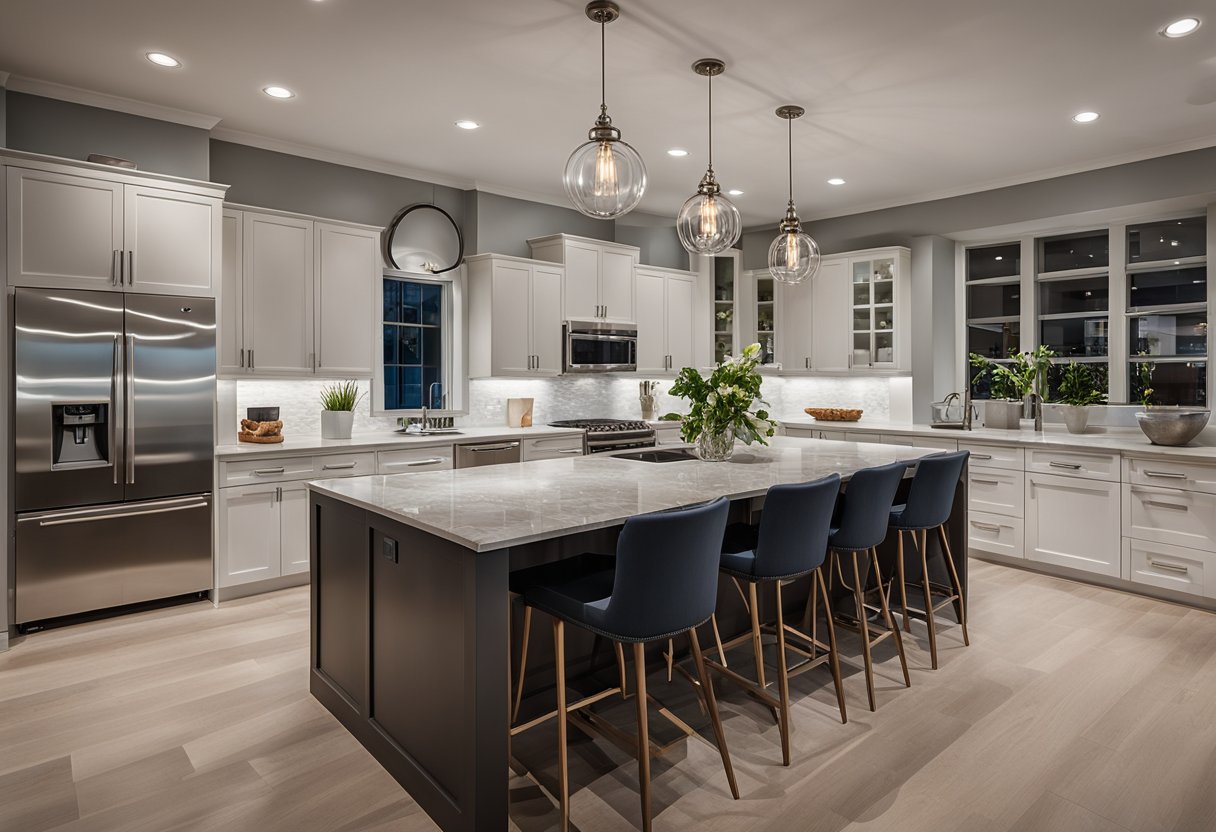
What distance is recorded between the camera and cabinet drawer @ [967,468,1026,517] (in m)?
4.98

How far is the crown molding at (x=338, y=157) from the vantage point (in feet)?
15.0

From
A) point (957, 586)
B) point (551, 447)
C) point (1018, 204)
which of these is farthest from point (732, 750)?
point (1018, 204)

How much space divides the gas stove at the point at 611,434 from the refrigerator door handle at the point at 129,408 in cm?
300

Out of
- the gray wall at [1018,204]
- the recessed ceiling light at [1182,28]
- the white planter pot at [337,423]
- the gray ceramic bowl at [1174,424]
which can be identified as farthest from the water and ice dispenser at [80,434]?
the gray ceramic bowl at [1174,424]

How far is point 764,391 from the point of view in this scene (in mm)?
7746

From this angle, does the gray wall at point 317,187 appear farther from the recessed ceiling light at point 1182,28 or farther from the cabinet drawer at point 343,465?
the recessed ceiling light at point 1182,28

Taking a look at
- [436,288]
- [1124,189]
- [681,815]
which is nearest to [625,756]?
[681,815]

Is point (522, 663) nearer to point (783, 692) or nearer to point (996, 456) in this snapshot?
point (783, 692)

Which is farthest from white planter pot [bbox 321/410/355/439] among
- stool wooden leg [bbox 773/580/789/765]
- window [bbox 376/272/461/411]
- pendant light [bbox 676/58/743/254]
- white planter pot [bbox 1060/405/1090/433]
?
white planter pot [bbox 1060/405/1090/433]

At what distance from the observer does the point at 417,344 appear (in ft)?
18.6

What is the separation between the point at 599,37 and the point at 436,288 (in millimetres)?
2942

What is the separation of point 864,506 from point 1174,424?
3021mm

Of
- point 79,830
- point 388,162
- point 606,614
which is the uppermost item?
point 388,162

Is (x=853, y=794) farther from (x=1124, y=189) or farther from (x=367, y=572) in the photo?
(x=1124, y=189)
